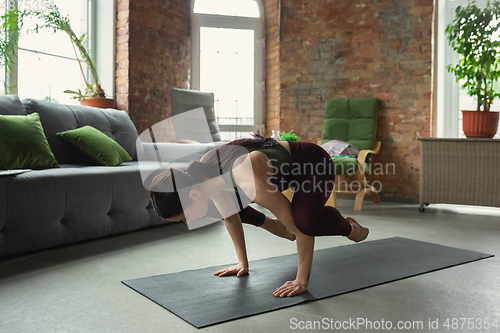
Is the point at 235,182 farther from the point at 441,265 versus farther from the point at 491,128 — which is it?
the point at 491,128

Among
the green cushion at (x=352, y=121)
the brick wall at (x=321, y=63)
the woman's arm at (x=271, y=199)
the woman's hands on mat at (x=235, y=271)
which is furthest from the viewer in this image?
the green cushion at (x=352, y=121)

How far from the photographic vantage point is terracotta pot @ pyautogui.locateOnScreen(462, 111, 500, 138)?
3.70 m

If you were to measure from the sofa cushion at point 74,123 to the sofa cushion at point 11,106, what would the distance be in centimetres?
9

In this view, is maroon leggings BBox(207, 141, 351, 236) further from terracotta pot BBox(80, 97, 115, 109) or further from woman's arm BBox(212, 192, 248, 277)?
terracotta pot BBox(80, 97, 115, 109)

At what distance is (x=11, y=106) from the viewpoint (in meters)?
2.64

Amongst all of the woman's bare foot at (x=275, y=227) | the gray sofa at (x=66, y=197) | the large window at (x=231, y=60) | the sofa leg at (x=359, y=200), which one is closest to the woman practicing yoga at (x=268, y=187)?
the woman's bare foot at (x=275, y=227)

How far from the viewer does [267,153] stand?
1.60 metres

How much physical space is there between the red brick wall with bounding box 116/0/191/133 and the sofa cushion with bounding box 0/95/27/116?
1540mm

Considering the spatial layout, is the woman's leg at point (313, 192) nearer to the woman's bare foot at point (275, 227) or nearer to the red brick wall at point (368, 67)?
the woman's bare foot at point (275, 227)

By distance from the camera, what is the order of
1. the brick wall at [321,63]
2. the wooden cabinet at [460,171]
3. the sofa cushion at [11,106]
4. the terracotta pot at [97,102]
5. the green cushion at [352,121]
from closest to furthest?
1. the sofa cushion at [11,106]
2. the wooden cabinet at [460,171]
3. the terracotta pot at [97,102]
4. the brick wall at [321,63]
5. the green cushion at [352,121]

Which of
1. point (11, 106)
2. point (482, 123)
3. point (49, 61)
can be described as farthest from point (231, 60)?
point (11, 106)

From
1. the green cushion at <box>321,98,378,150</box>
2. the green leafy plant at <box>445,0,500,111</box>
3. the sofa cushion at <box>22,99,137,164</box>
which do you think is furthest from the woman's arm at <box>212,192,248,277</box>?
the green leafy plant at <box>445,0,500,111</box>

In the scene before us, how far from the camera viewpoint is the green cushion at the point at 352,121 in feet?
14.5

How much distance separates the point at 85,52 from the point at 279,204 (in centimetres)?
310
